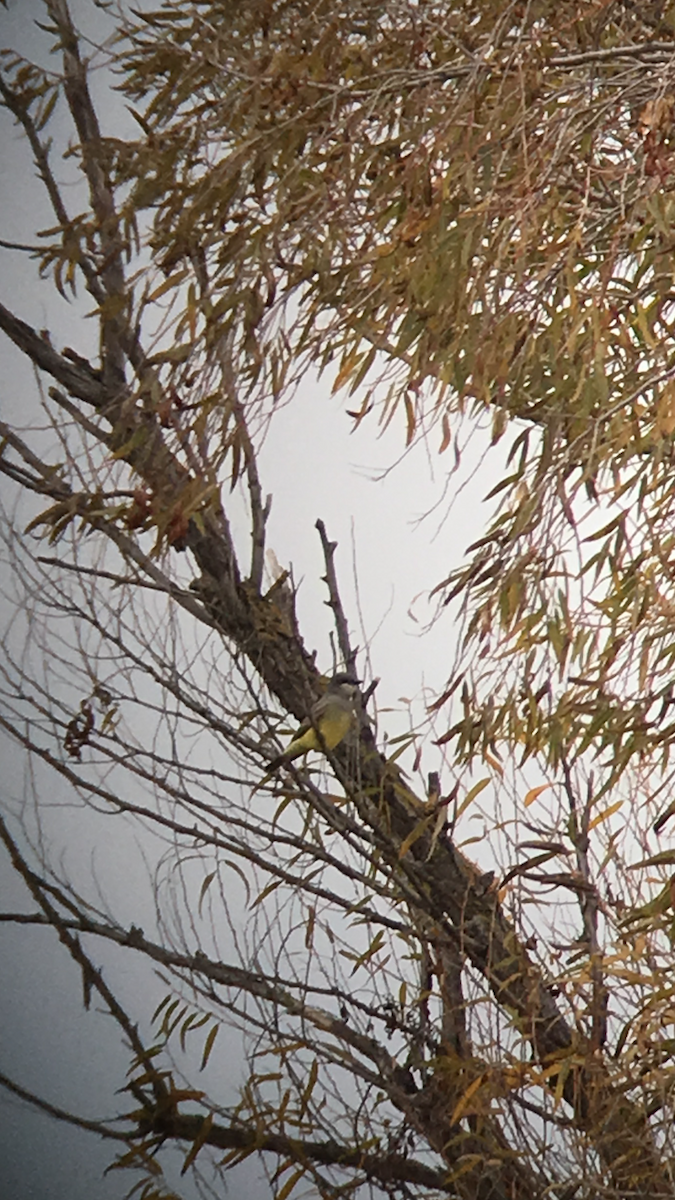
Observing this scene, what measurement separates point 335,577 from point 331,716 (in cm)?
24

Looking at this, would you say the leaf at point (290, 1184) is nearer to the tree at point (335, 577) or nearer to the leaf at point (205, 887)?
the tree at point (335, 577)

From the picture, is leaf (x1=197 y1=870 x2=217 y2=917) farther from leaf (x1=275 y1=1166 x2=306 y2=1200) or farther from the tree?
leaf (x1=275 y1=1166 x2=306 y2=1200)

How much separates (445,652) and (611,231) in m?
0.85

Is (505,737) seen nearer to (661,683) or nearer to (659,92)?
(661,683)

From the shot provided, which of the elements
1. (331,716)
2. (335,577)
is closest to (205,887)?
(331,716)

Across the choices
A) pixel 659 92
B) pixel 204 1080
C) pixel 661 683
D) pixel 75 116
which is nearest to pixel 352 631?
pixel 661 683

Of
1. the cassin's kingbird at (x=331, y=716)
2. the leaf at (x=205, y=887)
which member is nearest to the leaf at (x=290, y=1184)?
the leaf at (x=205, y=887)

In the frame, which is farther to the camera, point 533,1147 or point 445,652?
point 445,652

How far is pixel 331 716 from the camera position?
1.66m

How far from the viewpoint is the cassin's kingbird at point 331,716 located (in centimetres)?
164

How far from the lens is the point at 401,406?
7.08 feet

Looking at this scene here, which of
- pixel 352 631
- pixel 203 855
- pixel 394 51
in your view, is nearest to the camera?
pixel 394 51

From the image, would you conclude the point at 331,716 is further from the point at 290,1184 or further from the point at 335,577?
the point at 290,1184

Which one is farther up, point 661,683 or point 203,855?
point 203,855
